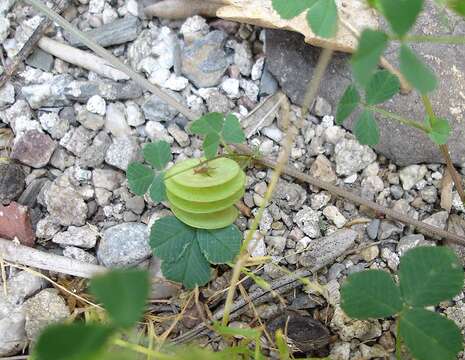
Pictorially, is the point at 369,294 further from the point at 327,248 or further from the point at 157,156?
the point at 157,156

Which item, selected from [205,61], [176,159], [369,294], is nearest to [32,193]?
[176,159]

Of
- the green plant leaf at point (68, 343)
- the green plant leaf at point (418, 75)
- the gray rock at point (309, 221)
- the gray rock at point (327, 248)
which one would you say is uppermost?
the green plant leaf at point (418, 75)

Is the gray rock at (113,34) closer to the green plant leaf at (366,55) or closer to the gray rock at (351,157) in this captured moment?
the gray rock at (351,157)

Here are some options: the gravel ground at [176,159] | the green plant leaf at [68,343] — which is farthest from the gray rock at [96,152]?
the green plant leaf at [68,343]

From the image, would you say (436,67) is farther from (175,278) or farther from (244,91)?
(175,278)

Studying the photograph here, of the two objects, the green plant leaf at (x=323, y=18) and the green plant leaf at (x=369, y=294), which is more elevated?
the green plant leaf at (x=323, y=18)

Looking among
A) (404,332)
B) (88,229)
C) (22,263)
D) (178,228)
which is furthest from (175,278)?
(404,332)
